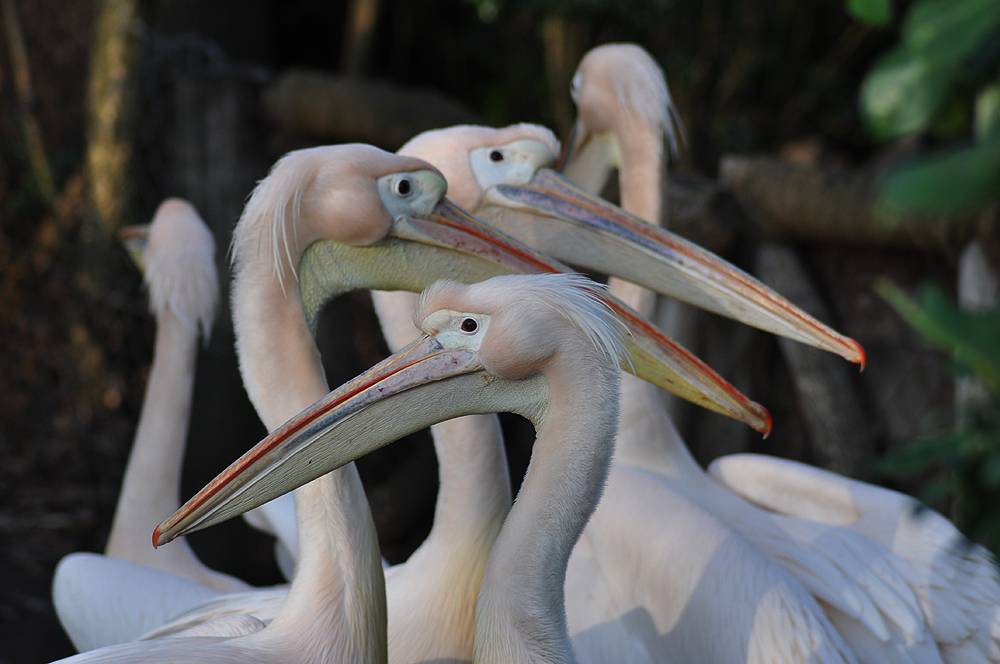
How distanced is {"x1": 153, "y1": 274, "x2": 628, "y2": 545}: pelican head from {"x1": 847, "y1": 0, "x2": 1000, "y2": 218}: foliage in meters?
0.71

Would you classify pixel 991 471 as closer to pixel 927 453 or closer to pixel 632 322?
pixel 927 453

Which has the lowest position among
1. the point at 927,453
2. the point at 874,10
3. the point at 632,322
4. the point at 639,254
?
the point at 927,453

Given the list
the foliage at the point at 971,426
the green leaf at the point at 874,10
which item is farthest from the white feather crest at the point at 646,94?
the green leaf at the point at 874,10

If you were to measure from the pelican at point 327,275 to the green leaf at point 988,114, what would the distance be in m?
0.89

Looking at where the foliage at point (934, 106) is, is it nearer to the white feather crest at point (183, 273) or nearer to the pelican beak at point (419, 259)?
the pelican beak at point (419, 259)

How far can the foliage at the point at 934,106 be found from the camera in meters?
0.58

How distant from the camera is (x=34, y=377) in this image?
186 inches

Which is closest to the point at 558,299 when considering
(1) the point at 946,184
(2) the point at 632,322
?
(2) the point at 632,322

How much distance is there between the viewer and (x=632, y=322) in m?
1.60

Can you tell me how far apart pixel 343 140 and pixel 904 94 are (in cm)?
399

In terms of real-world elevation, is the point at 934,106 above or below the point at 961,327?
above

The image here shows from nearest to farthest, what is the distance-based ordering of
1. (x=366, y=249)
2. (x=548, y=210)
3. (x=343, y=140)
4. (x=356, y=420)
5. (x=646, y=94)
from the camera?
1. (x=356, y=420)
2. (x=366, y=249)
3. (x=548, y=210)
4. (x=646, y=94)
5. (x=343, y=140)

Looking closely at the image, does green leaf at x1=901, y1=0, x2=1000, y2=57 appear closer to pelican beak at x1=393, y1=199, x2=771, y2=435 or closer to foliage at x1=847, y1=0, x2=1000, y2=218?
foliage at x1=847, y1=0, x2=1000, y2=218

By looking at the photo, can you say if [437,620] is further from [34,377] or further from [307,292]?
[34,377]
